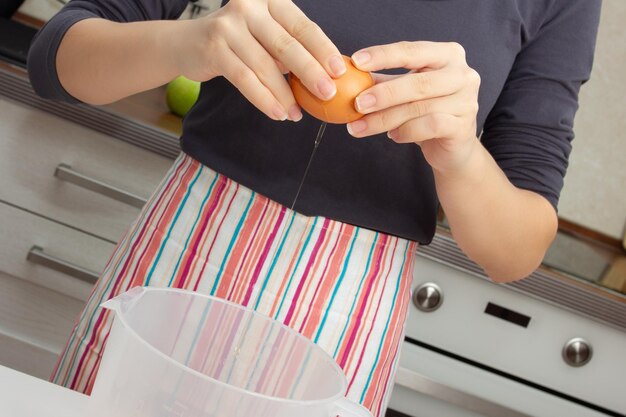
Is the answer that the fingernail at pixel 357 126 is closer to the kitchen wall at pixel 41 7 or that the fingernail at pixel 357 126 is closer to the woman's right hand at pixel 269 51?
the woman's right hand at pixel 269 51

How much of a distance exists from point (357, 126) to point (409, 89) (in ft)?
0.16

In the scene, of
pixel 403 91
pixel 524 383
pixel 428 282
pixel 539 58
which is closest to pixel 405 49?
pixel 403 91

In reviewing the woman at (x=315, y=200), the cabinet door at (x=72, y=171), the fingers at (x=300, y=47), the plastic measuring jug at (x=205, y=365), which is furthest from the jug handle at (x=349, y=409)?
the cabinet door at (x=72, y=171)

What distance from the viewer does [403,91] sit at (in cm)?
61

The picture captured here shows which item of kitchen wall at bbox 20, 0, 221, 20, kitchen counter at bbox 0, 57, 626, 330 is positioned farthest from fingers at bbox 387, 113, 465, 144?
kitchen wall at bbox 20, 0, 221, 20

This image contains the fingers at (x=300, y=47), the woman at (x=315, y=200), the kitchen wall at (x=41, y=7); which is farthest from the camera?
the kitchen wall at (x=41, y=7)

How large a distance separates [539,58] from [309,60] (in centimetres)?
40

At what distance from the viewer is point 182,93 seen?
1.59 m

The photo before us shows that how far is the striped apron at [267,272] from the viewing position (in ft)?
2.64

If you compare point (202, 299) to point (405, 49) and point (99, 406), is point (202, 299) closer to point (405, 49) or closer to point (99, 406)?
point (99, 406)

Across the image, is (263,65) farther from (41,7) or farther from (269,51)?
Answer: (41,7)

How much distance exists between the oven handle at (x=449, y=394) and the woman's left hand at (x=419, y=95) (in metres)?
0.77

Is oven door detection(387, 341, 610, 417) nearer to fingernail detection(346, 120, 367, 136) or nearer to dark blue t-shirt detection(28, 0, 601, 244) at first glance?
dark blue t-shirt detection(28, 0, 601, 244)

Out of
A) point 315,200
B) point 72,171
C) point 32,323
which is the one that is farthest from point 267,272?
point 32,323
